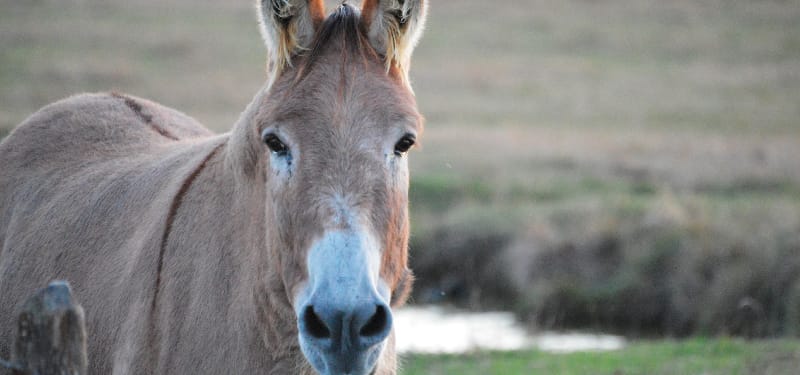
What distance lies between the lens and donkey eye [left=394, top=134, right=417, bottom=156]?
3393 mm

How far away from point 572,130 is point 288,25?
18.5 meters

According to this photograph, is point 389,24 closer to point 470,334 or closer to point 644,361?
point 644,361

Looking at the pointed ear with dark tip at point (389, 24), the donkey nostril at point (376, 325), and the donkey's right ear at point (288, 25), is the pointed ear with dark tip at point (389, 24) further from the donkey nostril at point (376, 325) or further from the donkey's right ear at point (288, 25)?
the donkey nostril at point (376, 325)

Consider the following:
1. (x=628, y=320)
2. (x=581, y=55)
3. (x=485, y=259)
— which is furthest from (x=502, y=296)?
(x=581, y=55)

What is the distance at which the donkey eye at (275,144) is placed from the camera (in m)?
3.36

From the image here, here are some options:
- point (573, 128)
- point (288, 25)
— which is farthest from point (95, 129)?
point (573, 128)

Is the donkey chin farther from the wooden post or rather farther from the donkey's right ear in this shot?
the donkey's right ear

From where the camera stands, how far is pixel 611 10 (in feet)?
124

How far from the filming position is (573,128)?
21828mm

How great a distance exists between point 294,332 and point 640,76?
2599cm

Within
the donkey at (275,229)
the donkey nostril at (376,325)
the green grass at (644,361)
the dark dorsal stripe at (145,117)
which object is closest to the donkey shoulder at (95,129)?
the dark dorsal stripe at (145,117)

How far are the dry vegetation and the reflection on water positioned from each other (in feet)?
1.42

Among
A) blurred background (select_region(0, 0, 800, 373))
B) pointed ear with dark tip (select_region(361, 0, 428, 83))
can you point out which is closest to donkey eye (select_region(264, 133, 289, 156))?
pointed ear with dark tip (select_region(361, 0, 428, 83))

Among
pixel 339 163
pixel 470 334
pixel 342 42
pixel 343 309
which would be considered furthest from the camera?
pixel 470 334
